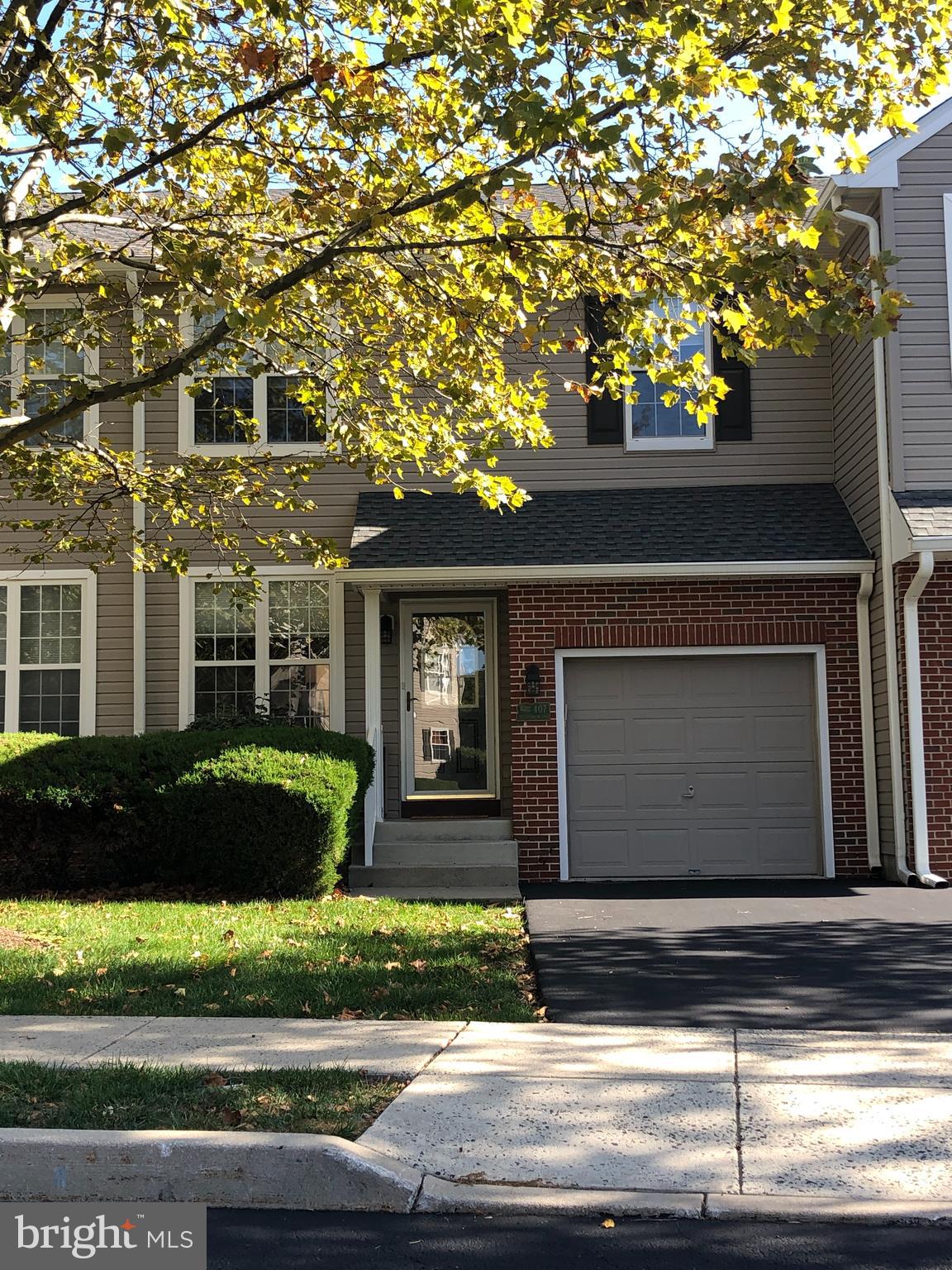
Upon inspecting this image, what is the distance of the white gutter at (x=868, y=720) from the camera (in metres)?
12.1

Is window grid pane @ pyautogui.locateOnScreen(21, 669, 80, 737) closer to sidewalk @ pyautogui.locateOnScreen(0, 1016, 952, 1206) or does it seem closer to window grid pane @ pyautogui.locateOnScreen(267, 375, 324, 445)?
window grid pane @ pyautogui.locateOnScreen(267, 375, 324, 445)

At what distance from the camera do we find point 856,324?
20.6 feet

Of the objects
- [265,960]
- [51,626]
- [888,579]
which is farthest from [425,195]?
[51,626]

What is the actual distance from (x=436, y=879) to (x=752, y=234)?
705cm

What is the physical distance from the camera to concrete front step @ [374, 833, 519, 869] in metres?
12.0

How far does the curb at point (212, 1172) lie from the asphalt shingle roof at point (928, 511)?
845cm

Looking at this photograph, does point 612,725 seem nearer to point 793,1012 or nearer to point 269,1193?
point 793,1012

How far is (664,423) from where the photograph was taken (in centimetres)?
1355

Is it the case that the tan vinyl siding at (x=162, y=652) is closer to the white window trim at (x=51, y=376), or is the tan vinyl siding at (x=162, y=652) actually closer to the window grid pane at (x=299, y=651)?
the window grid pane at (x=299, y=651)

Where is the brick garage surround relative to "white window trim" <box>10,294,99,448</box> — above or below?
below

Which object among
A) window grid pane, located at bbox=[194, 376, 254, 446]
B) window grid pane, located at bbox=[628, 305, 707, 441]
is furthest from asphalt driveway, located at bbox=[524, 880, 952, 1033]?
window grid pane, located at bbox=[194, 376, 254, 446]

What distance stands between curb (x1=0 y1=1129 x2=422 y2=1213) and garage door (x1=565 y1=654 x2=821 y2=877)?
8248mm

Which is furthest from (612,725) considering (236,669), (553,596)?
(236,669)

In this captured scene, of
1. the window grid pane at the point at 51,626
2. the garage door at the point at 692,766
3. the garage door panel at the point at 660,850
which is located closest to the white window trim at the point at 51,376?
the window grid pane at the point at 51,626
